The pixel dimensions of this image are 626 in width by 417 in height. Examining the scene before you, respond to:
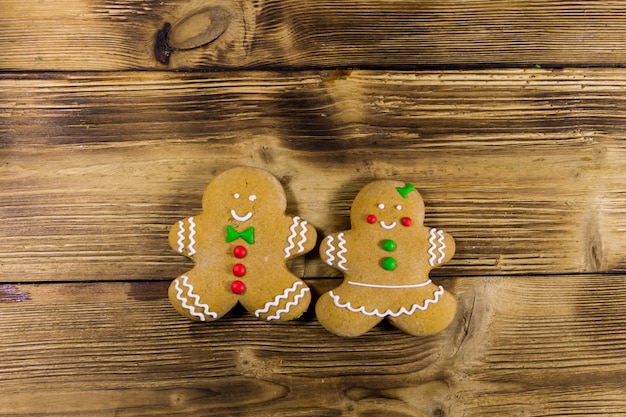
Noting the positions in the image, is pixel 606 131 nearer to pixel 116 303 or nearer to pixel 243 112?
pixel 243 112

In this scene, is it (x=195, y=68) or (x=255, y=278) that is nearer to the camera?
(x=255, y=278)

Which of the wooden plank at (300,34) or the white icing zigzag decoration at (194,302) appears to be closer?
the white icing zigzag decoration at (194,302)

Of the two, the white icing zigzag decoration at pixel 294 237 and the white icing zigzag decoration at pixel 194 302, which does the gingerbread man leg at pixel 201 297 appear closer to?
the white icing zigzag decoration at pixel 194 302

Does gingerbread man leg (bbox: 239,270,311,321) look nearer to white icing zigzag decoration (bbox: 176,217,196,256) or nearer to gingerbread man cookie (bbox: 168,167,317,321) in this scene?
gingerbread man cookie (bbox: 168,167,317,321)

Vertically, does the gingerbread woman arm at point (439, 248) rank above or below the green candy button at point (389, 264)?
above

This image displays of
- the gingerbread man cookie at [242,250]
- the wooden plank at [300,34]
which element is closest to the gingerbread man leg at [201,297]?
the gingerbread man cookie at [242,250]

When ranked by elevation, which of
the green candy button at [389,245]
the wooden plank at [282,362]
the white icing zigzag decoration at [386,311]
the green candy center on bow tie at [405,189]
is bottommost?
the wooden plank at [282,362]

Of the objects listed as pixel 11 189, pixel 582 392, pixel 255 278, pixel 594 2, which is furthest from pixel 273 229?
pixel 594 2
